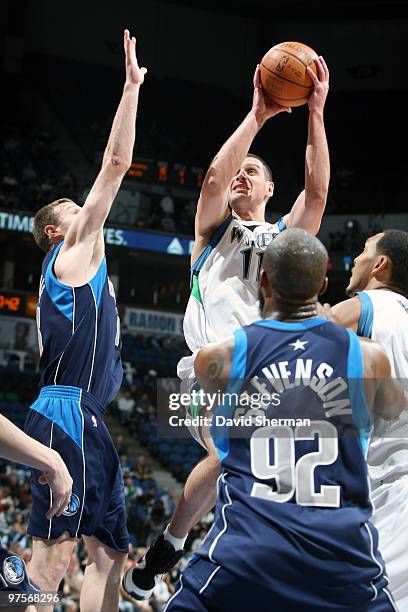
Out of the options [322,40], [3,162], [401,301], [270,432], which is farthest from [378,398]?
[322,40]

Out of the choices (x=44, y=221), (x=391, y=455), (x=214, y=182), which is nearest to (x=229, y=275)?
(x=214, y=182)

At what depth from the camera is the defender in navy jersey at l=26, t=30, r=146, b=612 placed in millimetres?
4156

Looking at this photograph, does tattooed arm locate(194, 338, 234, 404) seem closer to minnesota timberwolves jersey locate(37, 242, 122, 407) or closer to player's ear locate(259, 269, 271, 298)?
player's ear locate(259, 269, 271, 298)

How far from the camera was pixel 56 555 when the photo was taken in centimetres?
412

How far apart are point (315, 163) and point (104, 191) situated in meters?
1.22

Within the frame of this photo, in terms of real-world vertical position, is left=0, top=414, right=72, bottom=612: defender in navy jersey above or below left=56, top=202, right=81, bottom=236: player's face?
below

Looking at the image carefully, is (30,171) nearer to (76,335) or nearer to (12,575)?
(76,335)

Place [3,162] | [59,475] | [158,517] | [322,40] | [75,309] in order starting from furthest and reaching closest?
[322,40] → [3,162] → [158,517] → [75,309] → [59,475]

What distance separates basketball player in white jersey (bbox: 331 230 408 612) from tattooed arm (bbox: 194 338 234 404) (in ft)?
3.80

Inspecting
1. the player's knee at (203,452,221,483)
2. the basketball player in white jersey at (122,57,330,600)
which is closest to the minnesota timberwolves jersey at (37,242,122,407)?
the basketball player in white jersey at (122,57,330,600)

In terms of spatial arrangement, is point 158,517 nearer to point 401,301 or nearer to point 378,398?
point 401,301

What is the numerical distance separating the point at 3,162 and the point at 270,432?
2033 cm

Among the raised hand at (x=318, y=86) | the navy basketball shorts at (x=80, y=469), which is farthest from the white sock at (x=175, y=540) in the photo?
the raised hand at (x=318, y=86)

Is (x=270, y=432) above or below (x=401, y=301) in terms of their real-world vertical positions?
below
